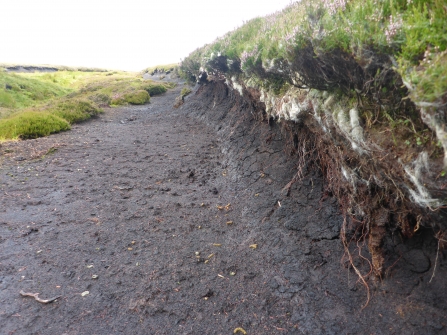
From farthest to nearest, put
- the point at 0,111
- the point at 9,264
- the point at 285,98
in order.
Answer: the point at 0,111 < the point at 285,98 < the point at 9,264

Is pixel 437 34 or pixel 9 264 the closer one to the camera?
pixel 437 34

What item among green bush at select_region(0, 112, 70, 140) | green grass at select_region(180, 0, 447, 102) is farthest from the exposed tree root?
green bush at select_region(0, 112, 70, 140)

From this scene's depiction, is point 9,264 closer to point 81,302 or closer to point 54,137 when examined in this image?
point 81,302

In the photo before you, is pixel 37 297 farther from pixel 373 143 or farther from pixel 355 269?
pixel 373 143

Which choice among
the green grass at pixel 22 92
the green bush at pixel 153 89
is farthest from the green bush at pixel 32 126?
the green bush at pixel 153 89

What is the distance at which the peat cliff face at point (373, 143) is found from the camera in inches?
99.8

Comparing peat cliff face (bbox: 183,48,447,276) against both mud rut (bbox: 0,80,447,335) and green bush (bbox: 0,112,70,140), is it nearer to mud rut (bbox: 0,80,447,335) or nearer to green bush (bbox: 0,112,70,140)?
mud rut (bbox: 0,80,447,335)

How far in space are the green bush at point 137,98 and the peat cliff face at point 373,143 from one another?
18044 millimetres

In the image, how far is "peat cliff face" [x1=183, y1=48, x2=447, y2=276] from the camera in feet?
8.32

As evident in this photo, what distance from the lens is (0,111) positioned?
762 inches

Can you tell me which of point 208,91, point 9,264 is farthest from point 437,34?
point 208,91

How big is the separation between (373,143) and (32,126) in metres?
13.2

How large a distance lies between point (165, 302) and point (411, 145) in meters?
3.42

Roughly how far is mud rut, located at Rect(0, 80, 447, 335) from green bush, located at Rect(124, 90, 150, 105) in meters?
13.7
